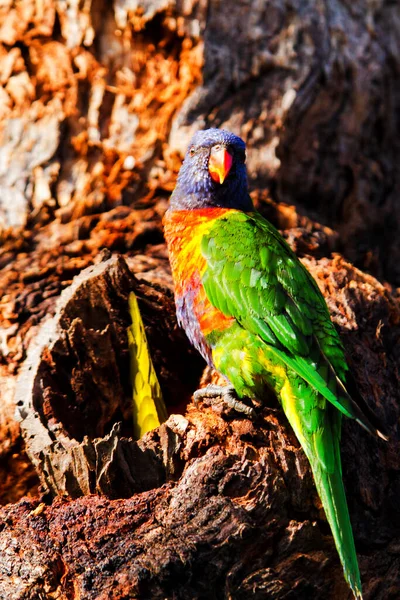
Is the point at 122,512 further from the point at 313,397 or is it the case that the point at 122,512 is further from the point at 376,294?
the point at 376,294

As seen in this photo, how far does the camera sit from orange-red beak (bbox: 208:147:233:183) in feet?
13.2

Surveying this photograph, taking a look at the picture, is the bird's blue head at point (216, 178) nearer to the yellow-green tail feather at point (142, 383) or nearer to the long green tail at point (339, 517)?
the yellow-green tail feather at point (142, 383)

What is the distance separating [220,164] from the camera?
4.03 metres

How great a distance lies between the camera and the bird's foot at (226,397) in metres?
3.17

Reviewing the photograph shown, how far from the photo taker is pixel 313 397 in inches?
124

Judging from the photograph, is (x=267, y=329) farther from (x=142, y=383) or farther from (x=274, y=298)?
(x=142, y=383)

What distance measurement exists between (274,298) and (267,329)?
173 mm

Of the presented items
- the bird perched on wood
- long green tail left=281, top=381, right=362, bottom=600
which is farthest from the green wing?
long green tail left=281, top=381, right=362, bottom=600

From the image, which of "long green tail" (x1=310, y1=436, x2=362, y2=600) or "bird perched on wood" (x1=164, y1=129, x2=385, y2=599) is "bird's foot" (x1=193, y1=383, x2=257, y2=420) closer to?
"bird perched on wood" (x1=164, y1=129, x2=385, y2=599)

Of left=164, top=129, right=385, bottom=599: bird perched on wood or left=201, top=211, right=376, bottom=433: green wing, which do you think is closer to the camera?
left=164, top=129, right=385, bottom=599: bird perched on wood

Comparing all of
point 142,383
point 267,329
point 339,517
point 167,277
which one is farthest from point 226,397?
point 167,277

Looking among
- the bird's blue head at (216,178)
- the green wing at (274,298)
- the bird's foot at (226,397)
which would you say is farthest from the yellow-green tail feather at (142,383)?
the bird's blue head at (216,178)

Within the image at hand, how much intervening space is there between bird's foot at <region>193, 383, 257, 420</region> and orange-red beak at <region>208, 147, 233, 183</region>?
130 centimetres

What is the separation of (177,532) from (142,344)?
131 cm
